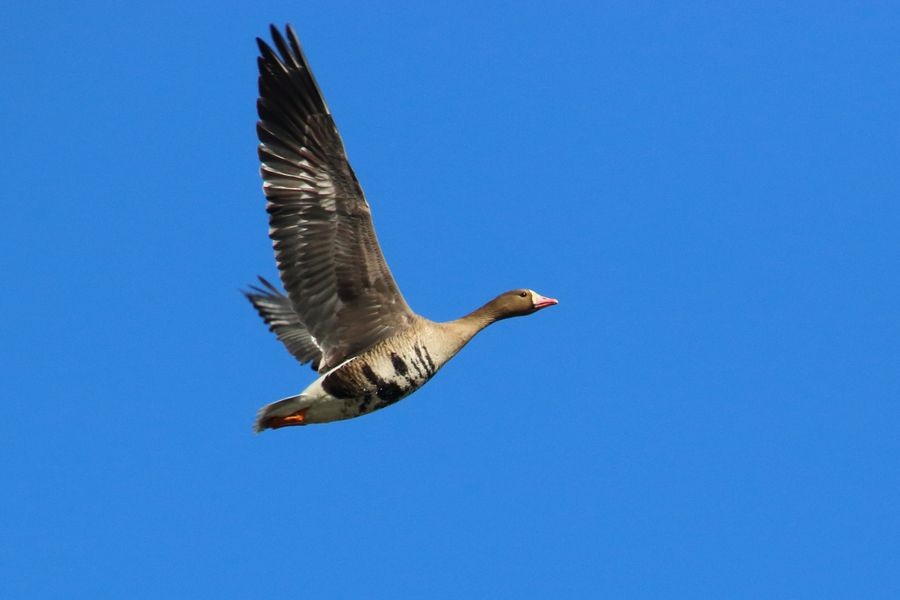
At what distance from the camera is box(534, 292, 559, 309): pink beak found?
15594 mm

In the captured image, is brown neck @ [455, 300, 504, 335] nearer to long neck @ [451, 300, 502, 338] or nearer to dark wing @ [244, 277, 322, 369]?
long neck @ [451, 300, 502, 338]

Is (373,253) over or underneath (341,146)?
underneath

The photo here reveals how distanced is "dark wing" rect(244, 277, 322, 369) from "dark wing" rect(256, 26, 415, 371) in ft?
13.0

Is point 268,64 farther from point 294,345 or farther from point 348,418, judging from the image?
point 294,345

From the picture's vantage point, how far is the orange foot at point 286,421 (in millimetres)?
14445

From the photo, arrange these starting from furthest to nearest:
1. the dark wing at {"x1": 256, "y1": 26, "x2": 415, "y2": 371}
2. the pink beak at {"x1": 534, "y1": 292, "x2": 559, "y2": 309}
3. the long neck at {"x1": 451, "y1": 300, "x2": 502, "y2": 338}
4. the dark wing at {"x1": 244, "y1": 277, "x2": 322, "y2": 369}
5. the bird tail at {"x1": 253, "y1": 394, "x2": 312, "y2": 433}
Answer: the dark wing at {"x1": 244, "y1": 277, "x2": 322, "y2": 369} < the pink beak at {"x1": 534, "y1": 292, "x2": 559, "y2": 309} < the long neck at {"x1": 451, "y1": 300, "x2": 502, "y2": 338} < the bird tail at {"x1": 253, "y1": 394, "x2": 312, "y2": 433} < the dark wing at {"x1": 256, "y1": 26, "x2": 415, "y2": 371}

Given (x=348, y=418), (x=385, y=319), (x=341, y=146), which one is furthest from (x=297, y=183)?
(x=348, y=418)

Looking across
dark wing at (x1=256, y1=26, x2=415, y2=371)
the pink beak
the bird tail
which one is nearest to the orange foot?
the bird tail

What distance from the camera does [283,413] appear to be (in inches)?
566

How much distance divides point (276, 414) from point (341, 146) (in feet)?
10.2

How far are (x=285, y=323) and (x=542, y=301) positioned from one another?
17.6 feet

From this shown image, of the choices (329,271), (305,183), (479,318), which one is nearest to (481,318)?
(479,318)

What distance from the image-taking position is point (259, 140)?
13781 millimetres

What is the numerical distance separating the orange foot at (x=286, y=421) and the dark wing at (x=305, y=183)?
150 cm
